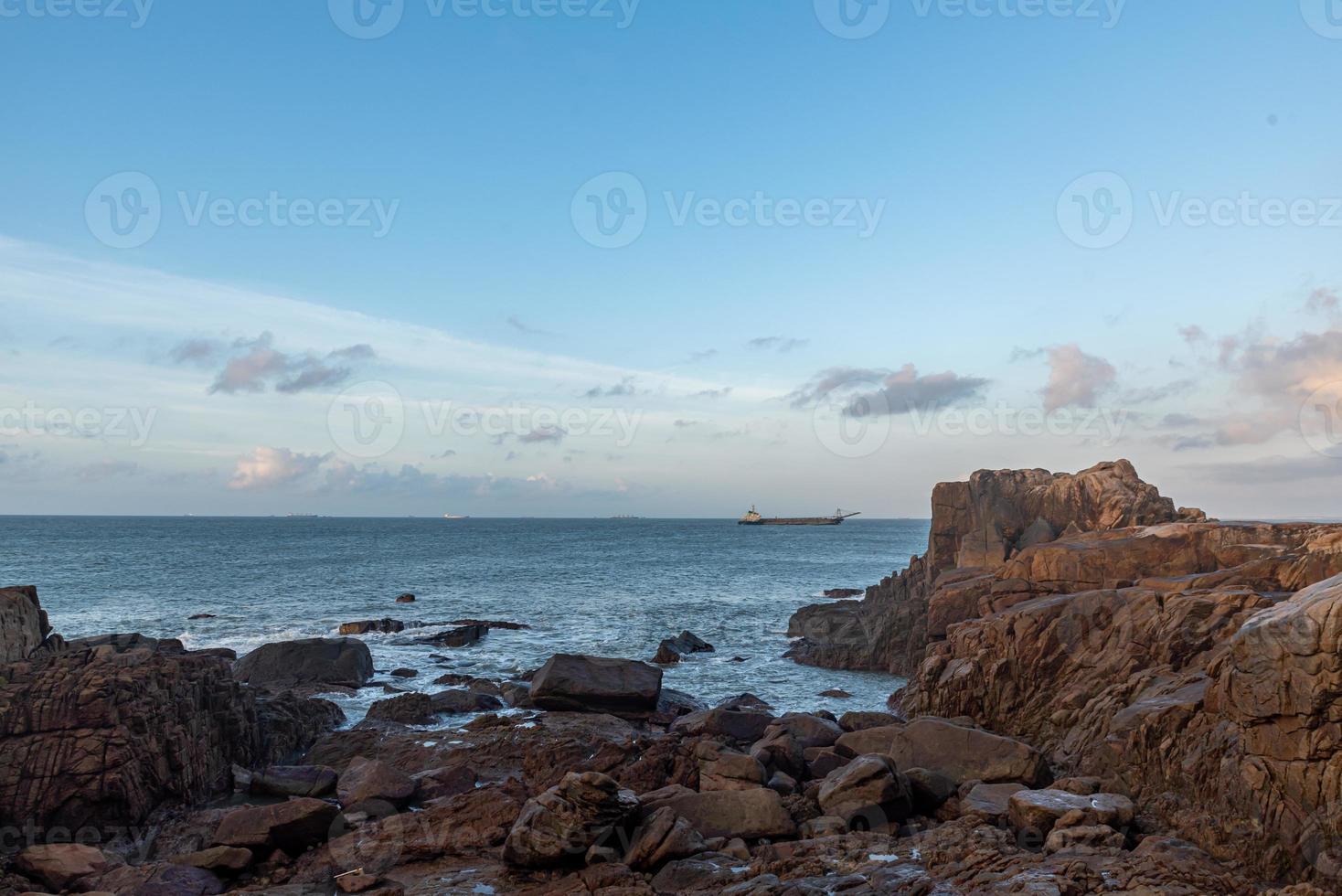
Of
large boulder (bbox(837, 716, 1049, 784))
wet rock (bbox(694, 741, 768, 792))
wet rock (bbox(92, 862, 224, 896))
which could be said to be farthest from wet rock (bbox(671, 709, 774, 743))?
wet rock (bbox(92, 862, 224, 896))

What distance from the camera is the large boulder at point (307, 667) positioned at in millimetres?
33281

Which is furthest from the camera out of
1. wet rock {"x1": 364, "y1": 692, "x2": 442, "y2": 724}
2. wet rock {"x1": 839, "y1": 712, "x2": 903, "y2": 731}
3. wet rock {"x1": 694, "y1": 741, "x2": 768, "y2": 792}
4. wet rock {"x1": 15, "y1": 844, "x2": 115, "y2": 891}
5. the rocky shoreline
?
wet rock {"x1": 364, "y1": 692, "x2": 442, "y2": 724}

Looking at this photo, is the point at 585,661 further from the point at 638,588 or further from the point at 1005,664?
the point at 638,588

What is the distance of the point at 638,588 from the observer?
77500 millimetres

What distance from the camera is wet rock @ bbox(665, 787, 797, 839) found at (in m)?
15.7

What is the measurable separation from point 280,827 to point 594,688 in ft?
45.4

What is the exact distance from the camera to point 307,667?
1347 inches

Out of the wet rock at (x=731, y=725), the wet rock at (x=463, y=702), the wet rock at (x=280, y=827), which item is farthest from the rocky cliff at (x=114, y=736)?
the wet rock at (x=731, y=725)

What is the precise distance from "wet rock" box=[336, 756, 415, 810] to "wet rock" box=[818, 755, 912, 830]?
995 cm

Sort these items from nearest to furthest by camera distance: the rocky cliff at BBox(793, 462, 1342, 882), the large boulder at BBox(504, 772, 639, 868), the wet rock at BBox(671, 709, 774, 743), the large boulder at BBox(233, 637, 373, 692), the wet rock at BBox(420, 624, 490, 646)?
the rocky cliff at BBox(793, 462, 1342, 882) < the large boulder at BBox(504, 772, 639, 868) < the wet rock at BBox(671, 709, 774, 743) < the large boulder at BBox(233, 637, 373, 692) < the wet rock at BBox(420, 624, 490, 646)

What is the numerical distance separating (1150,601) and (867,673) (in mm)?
19115

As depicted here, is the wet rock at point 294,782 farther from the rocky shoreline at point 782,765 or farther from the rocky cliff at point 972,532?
the rocky cliff at point 972,532

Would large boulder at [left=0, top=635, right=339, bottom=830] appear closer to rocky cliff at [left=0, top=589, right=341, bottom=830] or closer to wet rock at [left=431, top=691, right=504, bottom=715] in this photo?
rocky cliff at [left=0, top=589, right=341, bottom=830]

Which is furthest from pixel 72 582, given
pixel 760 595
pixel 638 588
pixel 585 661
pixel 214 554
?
pixel 585 661
